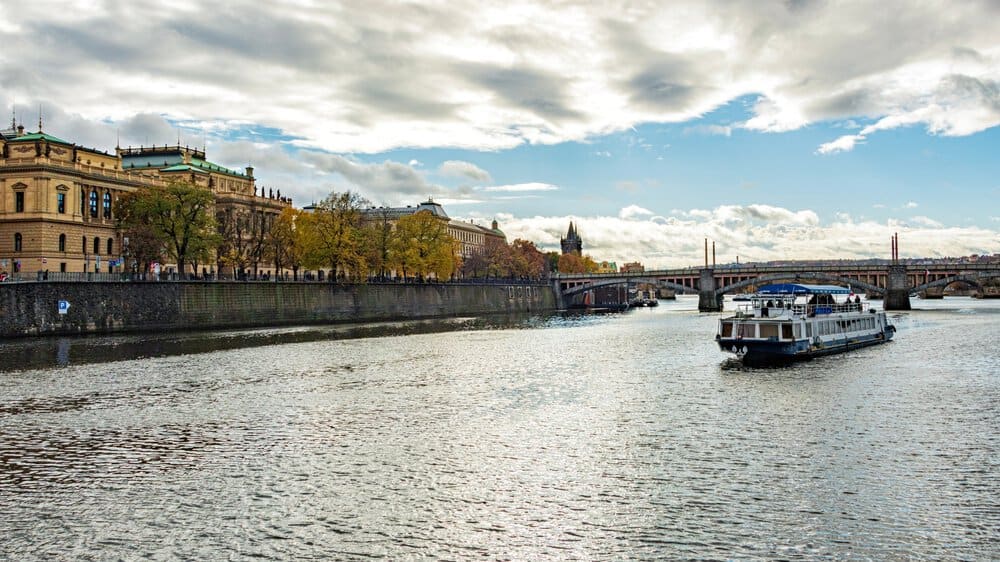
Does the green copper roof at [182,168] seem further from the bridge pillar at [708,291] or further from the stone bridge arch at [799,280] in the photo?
the stone bridge arch at [799,280]

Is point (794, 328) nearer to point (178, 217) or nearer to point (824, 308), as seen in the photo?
point (824, 308)

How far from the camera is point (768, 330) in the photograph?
198 feet

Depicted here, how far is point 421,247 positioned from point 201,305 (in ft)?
155

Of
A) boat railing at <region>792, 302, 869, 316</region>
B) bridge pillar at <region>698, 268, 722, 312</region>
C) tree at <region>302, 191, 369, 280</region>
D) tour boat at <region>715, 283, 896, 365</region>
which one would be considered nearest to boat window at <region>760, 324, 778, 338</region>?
tour boat at <region>715, 283, 896, 365</region>

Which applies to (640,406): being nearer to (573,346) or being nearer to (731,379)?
(731,379)

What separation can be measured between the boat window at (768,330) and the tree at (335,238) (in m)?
66.2

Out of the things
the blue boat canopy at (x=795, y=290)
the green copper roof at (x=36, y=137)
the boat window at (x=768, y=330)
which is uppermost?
the green copper roof at (x=36, y=137)

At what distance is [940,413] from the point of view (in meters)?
35.7

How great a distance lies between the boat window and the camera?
60.1 m

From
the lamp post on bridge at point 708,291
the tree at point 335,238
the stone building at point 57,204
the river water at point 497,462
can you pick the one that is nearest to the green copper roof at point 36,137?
the stone building at point 57,204

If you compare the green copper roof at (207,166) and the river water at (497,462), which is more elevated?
the green copper roof at (207,166)

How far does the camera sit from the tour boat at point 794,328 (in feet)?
195

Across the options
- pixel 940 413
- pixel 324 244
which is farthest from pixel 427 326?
pixel 940 413

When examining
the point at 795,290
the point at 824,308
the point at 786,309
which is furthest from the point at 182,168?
the point at 786,309
